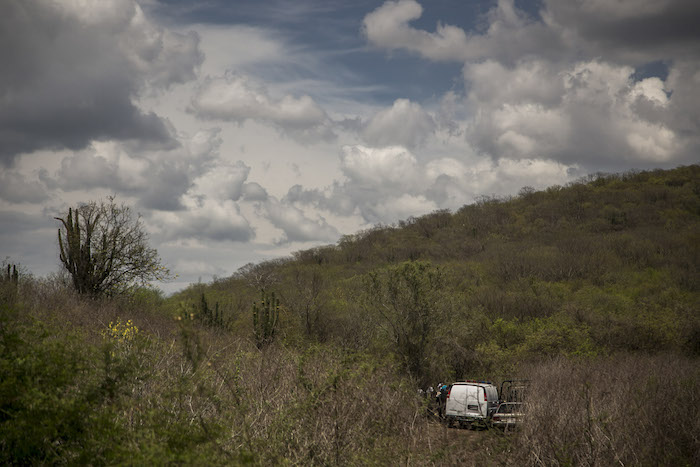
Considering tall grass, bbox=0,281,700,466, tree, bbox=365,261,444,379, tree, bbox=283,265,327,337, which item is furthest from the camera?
tree, bbox=283,265,327,337

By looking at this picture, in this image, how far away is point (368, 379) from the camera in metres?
12.2

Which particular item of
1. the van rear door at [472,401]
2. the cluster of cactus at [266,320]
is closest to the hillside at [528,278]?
the cluster of cactus at [266,320]

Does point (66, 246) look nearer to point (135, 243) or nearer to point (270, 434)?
point (135, 243)

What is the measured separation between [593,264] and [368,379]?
50678 mm

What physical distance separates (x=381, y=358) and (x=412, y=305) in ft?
14.6

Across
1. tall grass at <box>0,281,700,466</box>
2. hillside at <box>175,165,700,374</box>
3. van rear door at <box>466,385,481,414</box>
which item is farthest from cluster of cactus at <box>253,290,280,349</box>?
tall grass at <box>0,281,700,466</box>

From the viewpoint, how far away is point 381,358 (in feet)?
78.3

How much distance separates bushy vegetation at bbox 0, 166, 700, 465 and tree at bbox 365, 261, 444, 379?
6 cm

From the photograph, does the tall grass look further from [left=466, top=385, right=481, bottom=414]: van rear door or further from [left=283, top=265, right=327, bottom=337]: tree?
[left=283, top=265, right=327, bottom=337]: tree

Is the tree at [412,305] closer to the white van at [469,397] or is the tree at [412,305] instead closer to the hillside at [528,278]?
the hillside at [528,278]

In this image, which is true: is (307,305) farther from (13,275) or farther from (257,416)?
(257,416)

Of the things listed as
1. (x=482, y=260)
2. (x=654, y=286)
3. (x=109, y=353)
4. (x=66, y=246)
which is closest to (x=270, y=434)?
(x=109, y=353)

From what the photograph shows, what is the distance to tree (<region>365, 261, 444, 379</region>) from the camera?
2756cm

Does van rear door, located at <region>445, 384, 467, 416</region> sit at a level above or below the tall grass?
below
